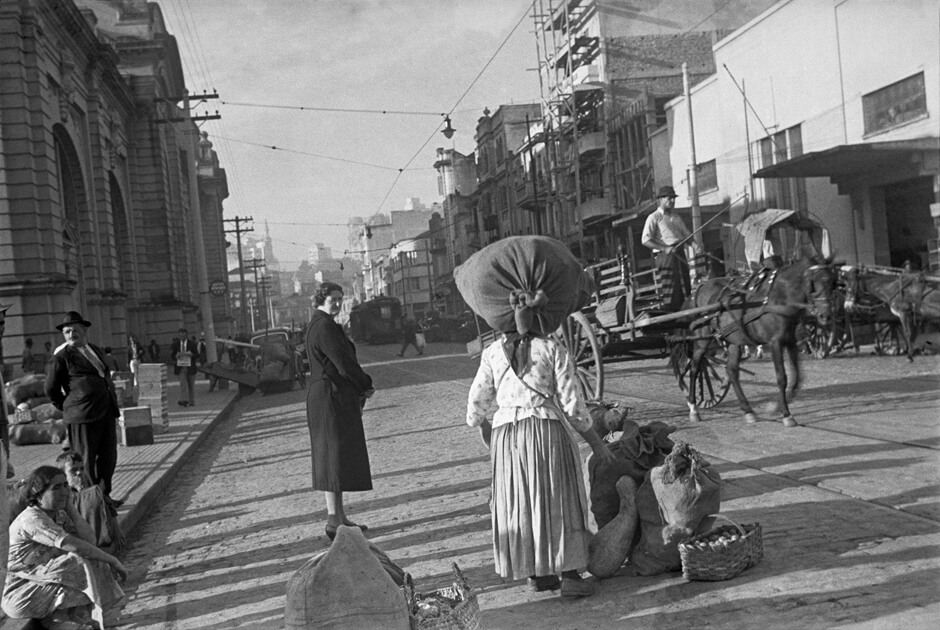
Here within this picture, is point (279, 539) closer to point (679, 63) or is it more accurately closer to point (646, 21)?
point (646, 21)

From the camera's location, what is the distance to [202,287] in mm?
33719

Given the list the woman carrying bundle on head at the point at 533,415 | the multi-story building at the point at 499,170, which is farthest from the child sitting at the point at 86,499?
the multi-story building at the point at 499,170

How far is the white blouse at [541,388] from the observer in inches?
203

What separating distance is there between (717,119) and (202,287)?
1832 centimetres

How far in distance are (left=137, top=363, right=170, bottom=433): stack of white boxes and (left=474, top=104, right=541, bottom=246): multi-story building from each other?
40.3m

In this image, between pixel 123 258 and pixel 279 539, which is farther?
pixel 123 258

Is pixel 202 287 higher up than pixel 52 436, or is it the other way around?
pixel 202 287

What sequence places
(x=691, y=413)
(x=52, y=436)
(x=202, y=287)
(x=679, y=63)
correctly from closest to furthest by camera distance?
(x=691, y=413) → (x=52, y=436) → (x=202, y=287) → (x=679, y=63)

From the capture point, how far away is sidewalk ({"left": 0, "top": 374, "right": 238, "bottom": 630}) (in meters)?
9.18

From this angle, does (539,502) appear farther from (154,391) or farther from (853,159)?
(853,159)

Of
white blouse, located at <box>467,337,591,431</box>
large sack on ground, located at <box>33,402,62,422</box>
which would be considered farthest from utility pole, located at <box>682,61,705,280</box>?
white blouse, located at <box>467,337,591,431</box>

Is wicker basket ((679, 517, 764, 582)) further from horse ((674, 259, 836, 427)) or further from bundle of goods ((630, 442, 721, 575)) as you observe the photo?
horse ((674, 259, 836, 427))

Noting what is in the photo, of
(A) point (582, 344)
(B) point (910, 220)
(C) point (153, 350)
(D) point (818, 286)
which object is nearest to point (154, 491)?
(A) point (582, 344)

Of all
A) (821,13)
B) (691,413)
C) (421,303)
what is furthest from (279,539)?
(421,303)
